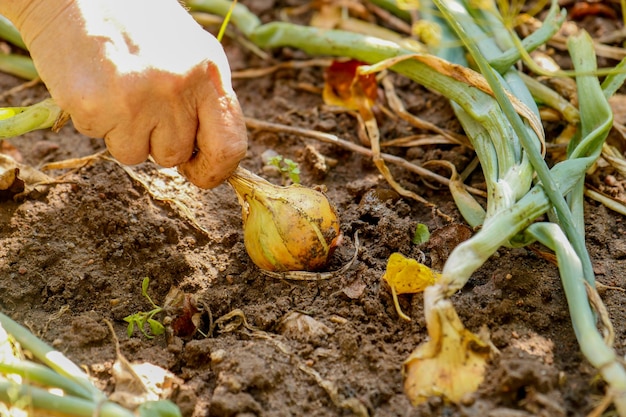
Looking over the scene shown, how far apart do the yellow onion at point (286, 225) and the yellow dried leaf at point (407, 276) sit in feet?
0.53

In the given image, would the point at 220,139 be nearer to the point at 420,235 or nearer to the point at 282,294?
the point at 282,294

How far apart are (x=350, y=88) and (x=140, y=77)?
0.93 m

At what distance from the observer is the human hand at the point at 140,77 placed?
1.32 m

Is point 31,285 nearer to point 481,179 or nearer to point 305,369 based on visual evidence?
point 305,369

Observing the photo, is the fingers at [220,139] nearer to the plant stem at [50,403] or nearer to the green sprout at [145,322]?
the green sprout at [145,322]

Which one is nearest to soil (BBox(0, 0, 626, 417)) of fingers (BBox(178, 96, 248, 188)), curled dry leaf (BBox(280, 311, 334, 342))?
curled dry leaf (BBox(280, 311, 334, 342))

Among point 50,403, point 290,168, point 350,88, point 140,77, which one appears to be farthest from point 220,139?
point 350,88

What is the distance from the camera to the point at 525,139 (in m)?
1.43

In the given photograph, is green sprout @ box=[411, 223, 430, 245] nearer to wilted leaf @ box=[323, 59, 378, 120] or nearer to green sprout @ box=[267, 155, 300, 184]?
green sprout @ box=[267, 155, 300, 184]

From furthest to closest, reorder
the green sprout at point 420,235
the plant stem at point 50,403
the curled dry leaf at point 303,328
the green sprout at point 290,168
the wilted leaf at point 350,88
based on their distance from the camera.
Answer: the wilted leaf at point 350,88 → the green sprout at point 290,168 → the green sprout at point 420,235 → the curled dry leaf at point 303,328 → the plant stem at point 50,403

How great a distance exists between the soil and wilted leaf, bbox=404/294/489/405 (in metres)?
0.02

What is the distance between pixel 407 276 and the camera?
145 cm

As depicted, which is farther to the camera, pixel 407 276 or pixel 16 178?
pixel 16 178

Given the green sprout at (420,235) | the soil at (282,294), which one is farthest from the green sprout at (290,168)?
the green sprout at (420,235)
